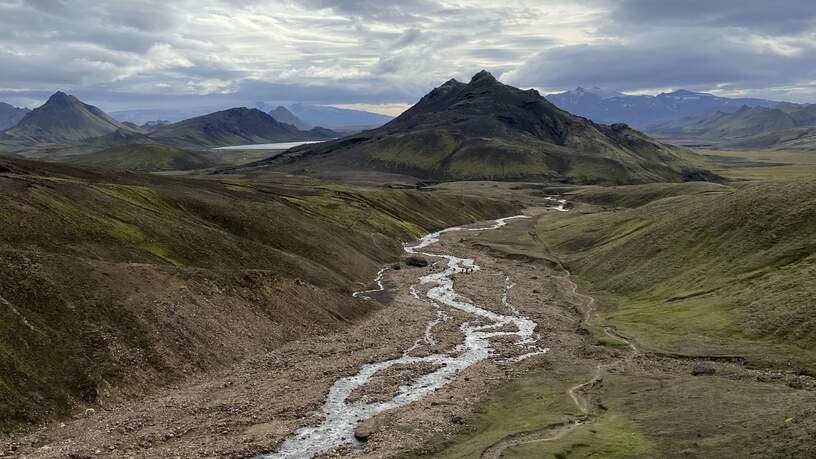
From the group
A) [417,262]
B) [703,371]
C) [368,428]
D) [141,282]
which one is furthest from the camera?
[417,262]

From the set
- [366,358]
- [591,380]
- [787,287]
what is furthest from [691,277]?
[366,358]

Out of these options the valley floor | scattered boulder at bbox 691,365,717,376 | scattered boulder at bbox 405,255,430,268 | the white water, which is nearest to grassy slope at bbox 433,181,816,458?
the valley floor

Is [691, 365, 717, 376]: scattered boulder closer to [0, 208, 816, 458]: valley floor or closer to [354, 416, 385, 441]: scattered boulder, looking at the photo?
[0, 208, 816, 458]: valley floor

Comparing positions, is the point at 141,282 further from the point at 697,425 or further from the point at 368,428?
the point at 697,425

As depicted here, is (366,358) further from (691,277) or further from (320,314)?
(691,277)

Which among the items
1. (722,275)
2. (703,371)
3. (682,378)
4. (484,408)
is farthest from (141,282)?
(722,275)

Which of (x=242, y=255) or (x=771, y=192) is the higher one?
(x=771, y=192)

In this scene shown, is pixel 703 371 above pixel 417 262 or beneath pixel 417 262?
beneath
